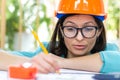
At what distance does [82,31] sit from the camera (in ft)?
4.05

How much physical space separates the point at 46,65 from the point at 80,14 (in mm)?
403

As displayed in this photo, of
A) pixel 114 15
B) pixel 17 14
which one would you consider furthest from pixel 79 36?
pixel 114 15

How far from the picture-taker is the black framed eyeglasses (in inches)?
48.6

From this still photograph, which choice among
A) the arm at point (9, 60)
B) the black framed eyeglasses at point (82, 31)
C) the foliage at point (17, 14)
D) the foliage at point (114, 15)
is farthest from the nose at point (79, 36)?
the foliage at point (114, 15)

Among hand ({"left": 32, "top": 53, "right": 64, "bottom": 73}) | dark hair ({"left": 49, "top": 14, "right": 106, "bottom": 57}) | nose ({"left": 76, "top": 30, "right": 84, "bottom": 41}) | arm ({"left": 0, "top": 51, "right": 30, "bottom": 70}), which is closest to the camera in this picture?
hand ({"left": 32, "top": 53, "right": 64, "bottom": 73})

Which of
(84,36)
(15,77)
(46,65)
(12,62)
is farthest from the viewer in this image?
(84,36)

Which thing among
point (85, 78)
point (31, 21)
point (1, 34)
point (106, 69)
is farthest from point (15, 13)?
point (85, 78)

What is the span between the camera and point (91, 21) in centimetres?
129

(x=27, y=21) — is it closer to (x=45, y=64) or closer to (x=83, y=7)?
(x=83, y=7)

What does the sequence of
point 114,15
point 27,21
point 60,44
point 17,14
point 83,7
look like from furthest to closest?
point 114,15 < point 17,14 < point 27,21 < point 60,44 < point 83,7

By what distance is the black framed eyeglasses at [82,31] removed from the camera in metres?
1.23

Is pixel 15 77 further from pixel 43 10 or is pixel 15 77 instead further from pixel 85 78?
pixel 43 10

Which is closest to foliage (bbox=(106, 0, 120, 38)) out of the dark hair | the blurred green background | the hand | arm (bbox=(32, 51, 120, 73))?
the blurred green background

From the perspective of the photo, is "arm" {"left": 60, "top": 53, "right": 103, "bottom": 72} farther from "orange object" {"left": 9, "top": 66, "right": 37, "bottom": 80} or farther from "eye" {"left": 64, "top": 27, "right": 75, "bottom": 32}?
"orange object" {"left": 9, "top": 66, "right": 37, "bottom": 80}
